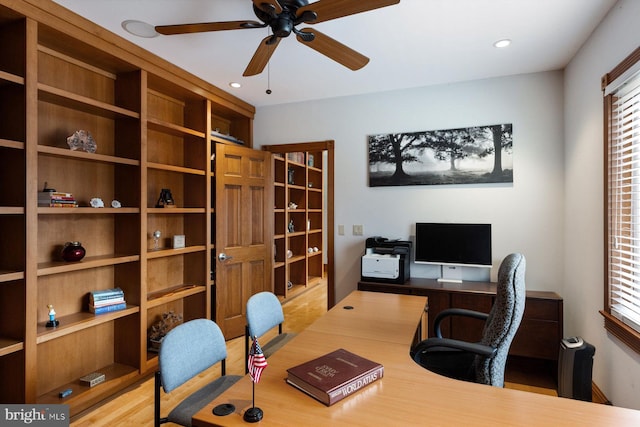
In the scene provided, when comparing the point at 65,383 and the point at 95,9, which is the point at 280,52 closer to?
the point at 95,9

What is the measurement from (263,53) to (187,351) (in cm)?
173

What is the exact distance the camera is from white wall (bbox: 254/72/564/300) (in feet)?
10.3

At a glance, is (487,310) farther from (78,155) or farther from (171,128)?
(78,155)

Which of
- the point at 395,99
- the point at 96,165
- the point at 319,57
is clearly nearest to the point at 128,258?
the point at 96,165

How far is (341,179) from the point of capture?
155 inches

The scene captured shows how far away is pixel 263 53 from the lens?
2076 mm

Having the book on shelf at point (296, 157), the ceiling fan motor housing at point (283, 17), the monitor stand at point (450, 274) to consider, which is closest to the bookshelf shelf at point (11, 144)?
the ceiling fan motor housing at point (283, 17)

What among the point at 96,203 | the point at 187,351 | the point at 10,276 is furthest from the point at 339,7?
the point at 10,276

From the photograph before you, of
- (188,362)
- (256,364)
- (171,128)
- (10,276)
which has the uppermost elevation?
(171,128)

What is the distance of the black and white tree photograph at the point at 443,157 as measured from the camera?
3283 millimetres

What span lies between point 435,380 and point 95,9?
9.25 ft

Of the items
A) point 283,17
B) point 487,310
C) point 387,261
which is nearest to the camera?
point 283,17

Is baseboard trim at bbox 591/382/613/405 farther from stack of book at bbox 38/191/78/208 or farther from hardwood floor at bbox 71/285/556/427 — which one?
stack of book at bbox 38/191/78/208

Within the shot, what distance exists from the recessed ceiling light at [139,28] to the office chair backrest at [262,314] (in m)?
1.99
